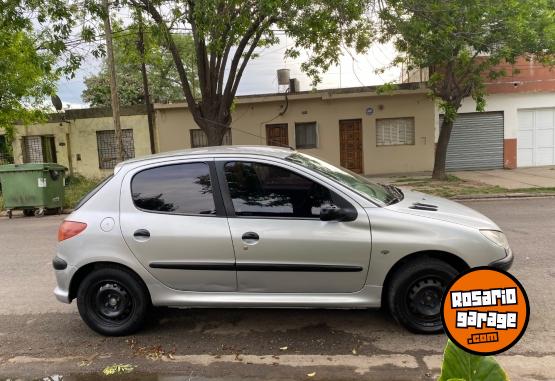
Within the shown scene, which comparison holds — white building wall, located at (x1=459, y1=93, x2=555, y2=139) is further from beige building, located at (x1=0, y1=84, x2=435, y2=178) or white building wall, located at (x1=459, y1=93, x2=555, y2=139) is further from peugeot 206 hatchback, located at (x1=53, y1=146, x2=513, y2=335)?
peugeot 206 hatchback, located at (x1=53, y1=146, x2=513, y2=335)

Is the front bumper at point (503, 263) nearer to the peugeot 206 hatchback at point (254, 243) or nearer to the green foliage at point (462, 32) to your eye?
the peugeot 206 hatchback at point (254, 243)

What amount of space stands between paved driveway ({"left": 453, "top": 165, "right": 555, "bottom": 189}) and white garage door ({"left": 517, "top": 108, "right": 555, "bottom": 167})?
564mm

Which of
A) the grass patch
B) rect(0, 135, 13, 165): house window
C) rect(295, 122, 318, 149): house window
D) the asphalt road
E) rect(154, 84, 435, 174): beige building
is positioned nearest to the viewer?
the asphalt road

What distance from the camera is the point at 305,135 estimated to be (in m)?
Answer: 18.7

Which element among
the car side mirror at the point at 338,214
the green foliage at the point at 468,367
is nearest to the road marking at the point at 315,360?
the car side mirror at the point at 338,214

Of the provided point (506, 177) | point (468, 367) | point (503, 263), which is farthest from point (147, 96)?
point (468, 367)

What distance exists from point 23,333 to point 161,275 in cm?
156

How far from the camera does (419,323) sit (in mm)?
3867

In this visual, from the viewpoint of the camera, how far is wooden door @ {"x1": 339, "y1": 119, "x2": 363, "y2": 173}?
60.3ft

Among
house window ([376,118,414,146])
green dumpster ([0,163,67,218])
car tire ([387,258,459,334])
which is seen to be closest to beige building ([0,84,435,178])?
house window ([376,118,414,146])

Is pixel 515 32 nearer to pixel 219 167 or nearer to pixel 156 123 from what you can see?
pixel 219 167

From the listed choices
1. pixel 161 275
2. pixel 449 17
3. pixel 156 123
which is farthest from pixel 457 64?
pixel 161 275

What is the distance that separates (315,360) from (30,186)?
38.4ft

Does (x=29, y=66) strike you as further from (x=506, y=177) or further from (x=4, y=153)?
(x=506, y=177)
